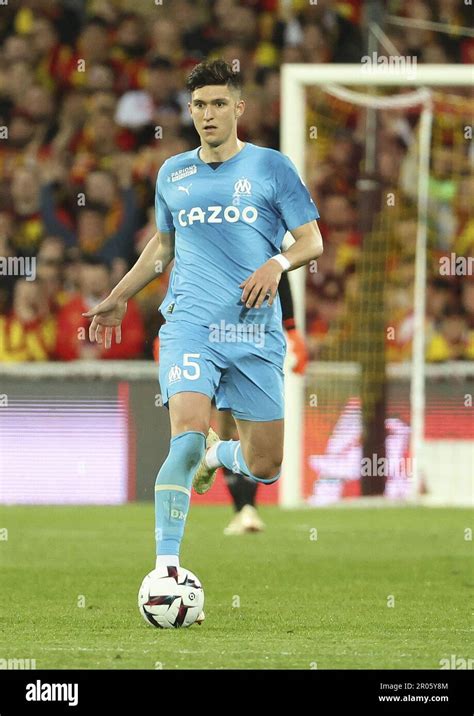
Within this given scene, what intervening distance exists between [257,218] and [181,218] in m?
0.33

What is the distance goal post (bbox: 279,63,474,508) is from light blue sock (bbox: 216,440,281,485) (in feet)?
19.9

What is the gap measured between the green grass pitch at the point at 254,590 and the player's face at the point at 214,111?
2.09 meters

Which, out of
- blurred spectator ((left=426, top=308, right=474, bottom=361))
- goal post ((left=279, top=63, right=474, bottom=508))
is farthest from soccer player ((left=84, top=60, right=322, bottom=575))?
blurred spectator ((left=426, top=308, right=474, bottom=361))

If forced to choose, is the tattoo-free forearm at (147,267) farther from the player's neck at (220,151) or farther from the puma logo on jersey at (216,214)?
the player's neck at (220,151)

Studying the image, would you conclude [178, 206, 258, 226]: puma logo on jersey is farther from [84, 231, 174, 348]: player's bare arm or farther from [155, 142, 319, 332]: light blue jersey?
[84, 231, 174, 348]: player's bare arm

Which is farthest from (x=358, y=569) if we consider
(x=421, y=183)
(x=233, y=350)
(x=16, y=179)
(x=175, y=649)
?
(x=16, y=179)

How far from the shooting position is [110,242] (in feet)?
51.8

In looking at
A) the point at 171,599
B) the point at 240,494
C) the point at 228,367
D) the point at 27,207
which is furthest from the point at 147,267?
the point at 27,207

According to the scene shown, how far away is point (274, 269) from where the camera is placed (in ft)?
23.0

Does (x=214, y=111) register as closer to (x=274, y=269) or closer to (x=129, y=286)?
(x=274, y=269)

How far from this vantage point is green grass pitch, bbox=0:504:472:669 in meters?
6.08

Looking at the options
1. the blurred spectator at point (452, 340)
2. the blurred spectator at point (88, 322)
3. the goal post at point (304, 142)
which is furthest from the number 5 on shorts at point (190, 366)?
the blurred spectator at point (452, 340)

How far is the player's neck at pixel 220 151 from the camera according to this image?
292 inches

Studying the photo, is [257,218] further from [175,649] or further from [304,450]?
[304,450]
